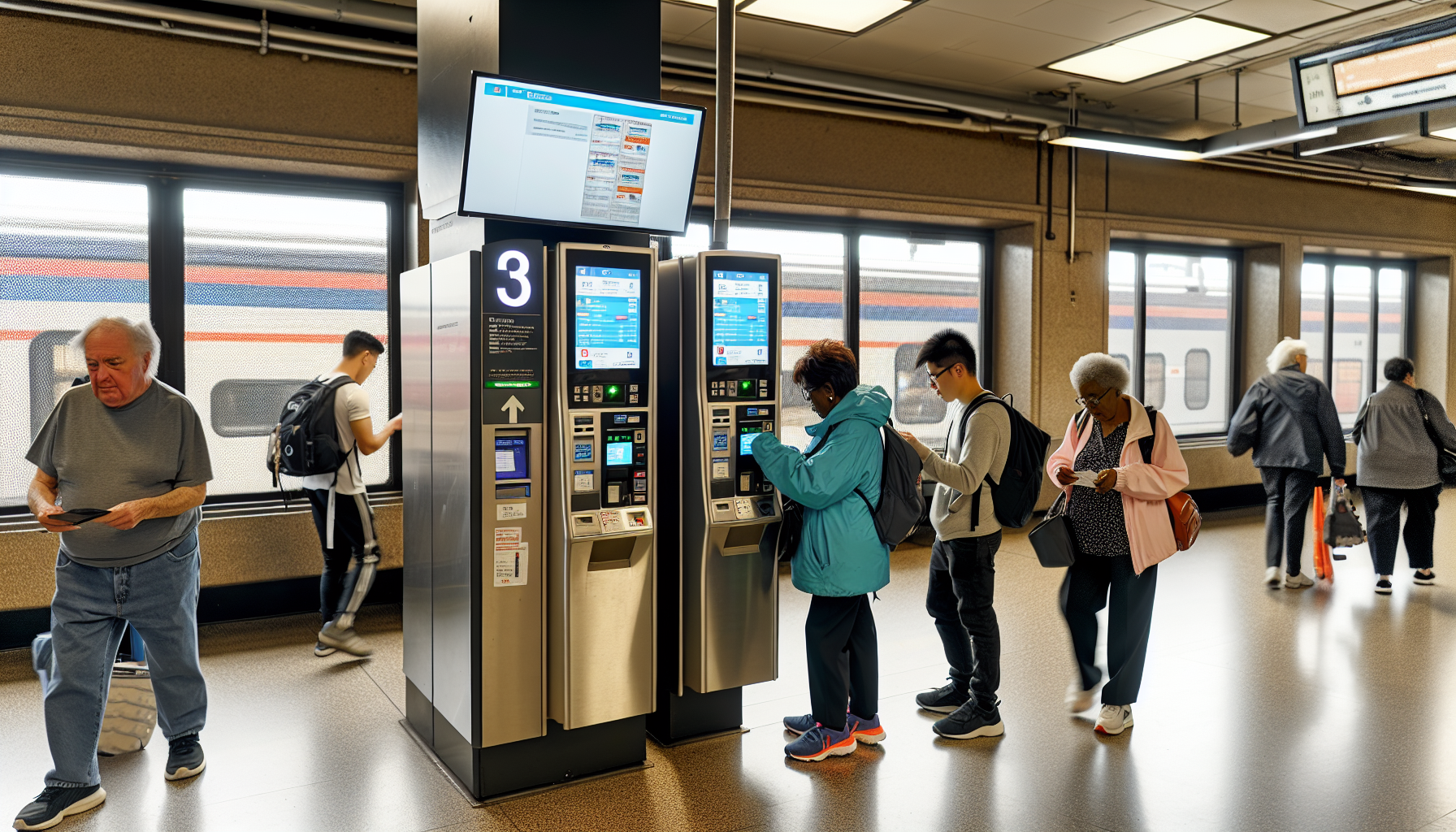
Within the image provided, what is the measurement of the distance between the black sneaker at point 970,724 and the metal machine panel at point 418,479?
74.8 inches

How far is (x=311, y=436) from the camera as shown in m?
4.63

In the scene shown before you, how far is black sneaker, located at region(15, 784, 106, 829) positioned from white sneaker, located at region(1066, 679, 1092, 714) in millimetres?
3485

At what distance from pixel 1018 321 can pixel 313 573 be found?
5521 millimetres

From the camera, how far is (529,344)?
3225 mm

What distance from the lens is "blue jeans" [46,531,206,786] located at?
3.10 meters

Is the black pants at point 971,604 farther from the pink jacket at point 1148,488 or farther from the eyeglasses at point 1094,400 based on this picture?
the eyeglasses at point 1094,400

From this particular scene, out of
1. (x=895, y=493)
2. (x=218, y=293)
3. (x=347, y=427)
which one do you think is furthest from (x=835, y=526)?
(x=218, y=293)

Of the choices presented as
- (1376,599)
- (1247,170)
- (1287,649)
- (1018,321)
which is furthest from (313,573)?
(1247,170)

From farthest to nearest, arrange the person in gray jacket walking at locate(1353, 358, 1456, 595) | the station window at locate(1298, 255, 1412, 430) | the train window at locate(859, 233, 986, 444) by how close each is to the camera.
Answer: the station window at locate(1298, 255, 1412, 430) → the train window at locate(859, 233, 986, 444) → the person in gray jacket walking at locate(1353, 358, 1456, 595)

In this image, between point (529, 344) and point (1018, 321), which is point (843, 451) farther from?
point (1018, 321)

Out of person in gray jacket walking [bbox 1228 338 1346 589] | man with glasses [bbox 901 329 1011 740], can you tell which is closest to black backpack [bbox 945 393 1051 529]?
man with glasses [bbox 901 329 1011 740]

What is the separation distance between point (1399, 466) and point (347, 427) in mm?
5983

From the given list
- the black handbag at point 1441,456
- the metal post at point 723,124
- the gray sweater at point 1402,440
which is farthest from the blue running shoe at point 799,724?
the black handbag at point 1441,456

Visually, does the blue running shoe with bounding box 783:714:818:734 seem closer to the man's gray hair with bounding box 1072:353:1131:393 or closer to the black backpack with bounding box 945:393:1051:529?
the black backpack with bounding box 945:393:1051:529
